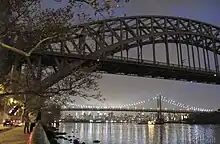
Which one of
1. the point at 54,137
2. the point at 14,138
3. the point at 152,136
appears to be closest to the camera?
the point at 14,138

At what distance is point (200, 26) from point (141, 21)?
16.6 m

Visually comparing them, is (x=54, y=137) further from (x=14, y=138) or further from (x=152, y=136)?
(x=152, y=136)

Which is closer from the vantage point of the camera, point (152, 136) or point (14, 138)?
point (14, 138)

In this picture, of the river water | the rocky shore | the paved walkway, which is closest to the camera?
the paved walkway

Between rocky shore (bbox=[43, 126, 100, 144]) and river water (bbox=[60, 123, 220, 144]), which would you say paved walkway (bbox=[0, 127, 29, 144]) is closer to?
rocky shore (bbox=[43, 126, 100, 144])

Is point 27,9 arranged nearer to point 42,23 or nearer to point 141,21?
point 42,23

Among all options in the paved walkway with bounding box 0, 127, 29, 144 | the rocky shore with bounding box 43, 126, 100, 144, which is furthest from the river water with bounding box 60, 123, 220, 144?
the paved walkway with bounding box 0, 127, 29, 144

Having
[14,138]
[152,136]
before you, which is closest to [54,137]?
[14,138]

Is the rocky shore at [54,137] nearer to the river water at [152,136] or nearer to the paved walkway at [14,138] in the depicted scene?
the river water at [152,136]

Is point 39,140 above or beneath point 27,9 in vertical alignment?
beneath

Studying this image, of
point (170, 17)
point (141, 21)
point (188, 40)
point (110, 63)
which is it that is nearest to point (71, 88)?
point (110, 63)

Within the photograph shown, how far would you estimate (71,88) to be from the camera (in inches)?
444

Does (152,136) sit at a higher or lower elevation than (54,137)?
lower

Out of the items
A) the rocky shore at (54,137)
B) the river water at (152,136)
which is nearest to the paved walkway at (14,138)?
the rocky shore at (54,137)
